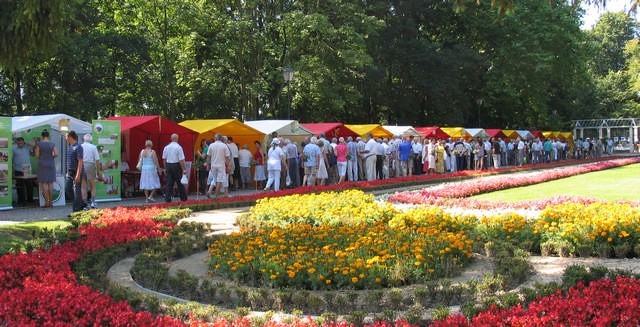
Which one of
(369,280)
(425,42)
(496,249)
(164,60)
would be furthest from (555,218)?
(425,42)

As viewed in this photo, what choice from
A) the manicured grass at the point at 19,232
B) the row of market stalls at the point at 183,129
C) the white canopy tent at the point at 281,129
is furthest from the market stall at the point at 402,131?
the manicured grass at the point at 19,232

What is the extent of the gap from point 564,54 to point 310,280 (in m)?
44.2

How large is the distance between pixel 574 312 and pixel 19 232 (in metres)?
9.10

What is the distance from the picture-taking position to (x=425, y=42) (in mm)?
42594

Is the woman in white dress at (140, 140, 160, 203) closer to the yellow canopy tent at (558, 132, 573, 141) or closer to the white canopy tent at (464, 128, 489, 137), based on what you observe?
the white canopy tent at (464, 128, 489, 137)

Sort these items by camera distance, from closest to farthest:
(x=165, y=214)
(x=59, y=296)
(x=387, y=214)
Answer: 1. (x=59, y=296)
2. (x=387, y=214)
3. (x=165, y=214)

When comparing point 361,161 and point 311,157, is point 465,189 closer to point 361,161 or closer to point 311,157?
point 311,157

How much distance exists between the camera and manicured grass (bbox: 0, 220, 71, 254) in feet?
27.3

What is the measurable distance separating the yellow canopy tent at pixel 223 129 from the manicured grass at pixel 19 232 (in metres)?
8.21

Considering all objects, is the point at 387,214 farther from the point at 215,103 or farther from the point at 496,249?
the point at 215,103

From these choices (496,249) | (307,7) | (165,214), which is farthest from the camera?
(307,7)

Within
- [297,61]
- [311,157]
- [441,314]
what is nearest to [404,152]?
[311,157]

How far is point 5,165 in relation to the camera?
14.7 metres

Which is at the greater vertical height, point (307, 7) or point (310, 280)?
point (307, 7)
